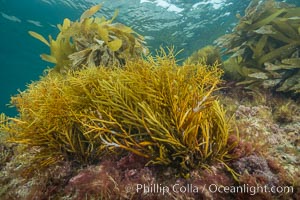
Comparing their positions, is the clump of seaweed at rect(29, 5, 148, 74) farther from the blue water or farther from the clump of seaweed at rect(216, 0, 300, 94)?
the blue water

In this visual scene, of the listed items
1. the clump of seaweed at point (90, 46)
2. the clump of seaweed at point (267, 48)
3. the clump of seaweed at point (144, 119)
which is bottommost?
the clump of seaweed at point (267, 48)

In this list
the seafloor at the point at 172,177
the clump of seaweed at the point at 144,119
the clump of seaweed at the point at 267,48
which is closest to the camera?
the seafloor at the point at 172,177

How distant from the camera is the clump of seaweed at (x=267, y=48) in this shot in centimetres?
425

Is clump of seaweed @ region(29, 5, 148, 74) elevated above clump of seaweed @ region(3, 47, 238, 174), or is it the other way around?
clump of seaweed @ region(29, 5, 148, 74)

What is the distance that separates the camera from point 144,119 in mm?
2180

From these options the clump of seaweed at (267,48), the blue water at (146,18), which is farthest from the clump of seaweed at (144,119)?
the blue water at (146,18)

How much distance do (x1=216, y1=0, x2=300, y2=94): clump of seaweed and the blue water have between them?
32.0 feet

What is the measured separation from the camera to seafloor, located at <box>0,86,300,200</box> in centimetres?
181

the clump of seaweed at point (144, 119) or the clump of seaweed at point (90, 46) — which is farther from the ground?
the clump of seaweed at point (90, 46)

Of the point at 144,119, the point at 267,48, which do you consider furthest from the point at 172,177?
the point at 267,48

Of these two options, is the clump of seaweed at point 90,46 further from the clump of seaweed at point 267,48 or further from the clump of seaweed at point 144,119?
the clump of seaweed at point 267,48

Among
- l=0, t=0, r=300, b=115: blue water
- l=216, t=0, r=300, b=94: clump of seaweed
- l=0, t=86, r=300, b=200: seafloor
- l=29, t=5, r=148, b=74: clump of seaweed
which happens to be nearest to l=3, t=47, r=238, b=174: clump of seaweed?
l=0, t=86, r=300, b=200: seafloor

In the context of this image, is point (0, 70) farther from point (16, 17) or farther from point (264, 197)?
point (264, 197)

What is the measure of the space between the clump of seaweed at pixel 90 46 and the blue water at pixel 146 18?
9.48 metres
